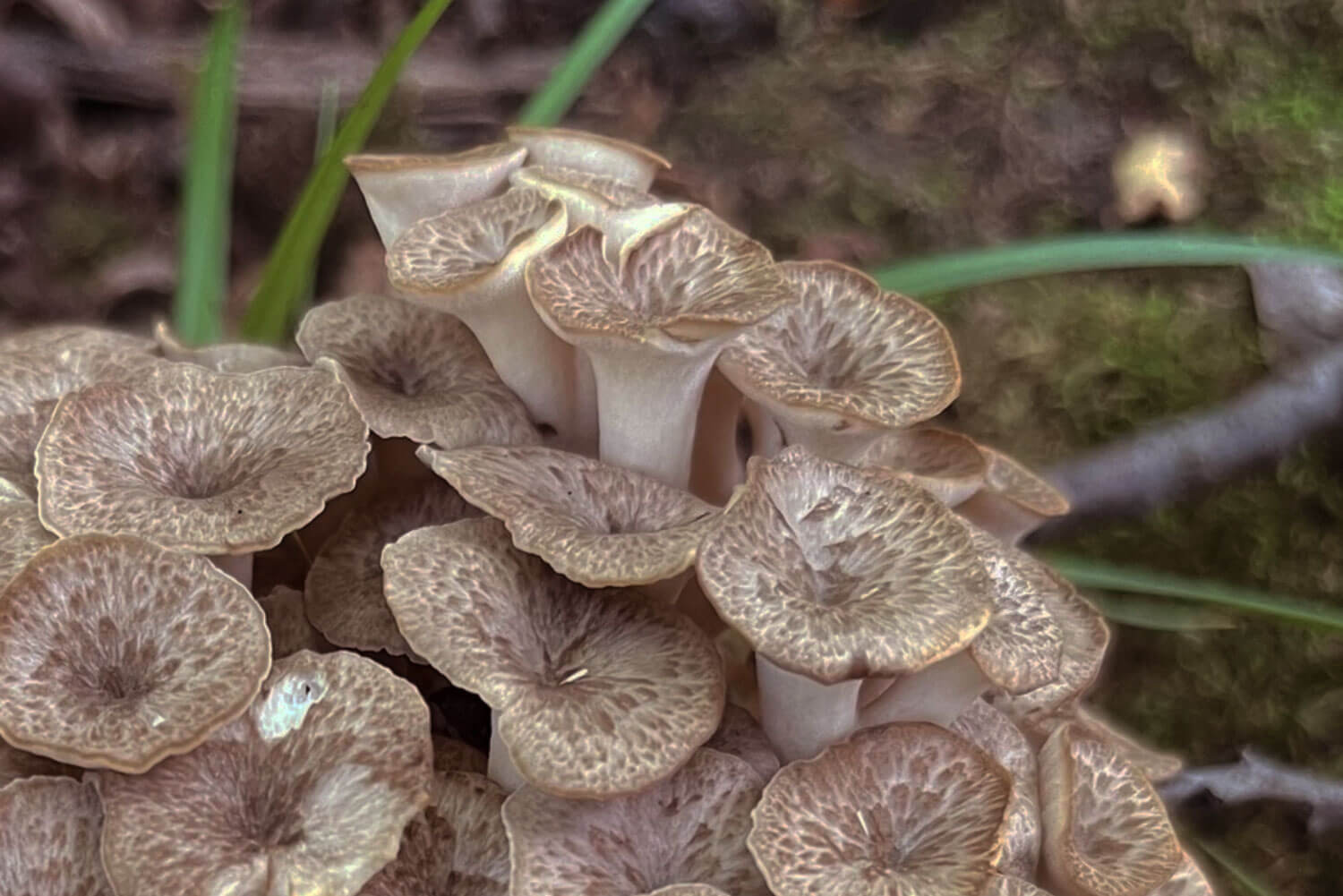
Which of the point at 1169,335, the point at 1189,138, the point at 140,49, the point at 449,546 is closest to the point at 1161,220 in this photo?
the point at 1189,138

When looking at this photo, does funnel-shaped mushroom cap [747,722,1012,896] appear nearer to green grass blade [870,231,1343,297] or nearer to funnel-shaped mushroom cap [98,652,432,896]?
funnel-shaped mushroom cap [98,652,432,896]

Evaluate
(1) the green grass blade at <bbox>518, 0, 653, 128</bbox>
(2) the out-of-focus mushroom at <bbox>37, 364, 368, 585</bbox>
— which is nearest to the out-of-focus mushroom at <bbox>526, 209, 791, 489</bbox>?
(2) the out-of-focus mushroom at <bbox>37, 364, 368, 585</bbox>

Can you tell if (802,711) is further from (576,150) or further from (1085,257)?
(1085,257)

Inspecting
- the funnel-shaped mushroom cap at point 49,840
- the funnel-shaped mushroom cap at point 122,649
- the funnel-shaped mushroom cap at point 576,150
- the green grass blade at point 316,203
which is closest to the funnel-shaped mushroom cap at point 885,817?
the funnel-shaped mushroom cap at point 122,649

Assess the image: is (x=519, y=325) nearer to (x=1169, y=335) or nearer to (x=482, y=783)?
(x=482, y=783)

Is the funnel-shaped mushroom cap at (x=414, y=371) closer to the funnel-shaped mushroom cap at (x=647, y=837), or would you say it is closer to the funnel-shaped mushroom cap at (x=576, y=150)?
the funnel-shaped mushroom cap at (x=576, y=150)
